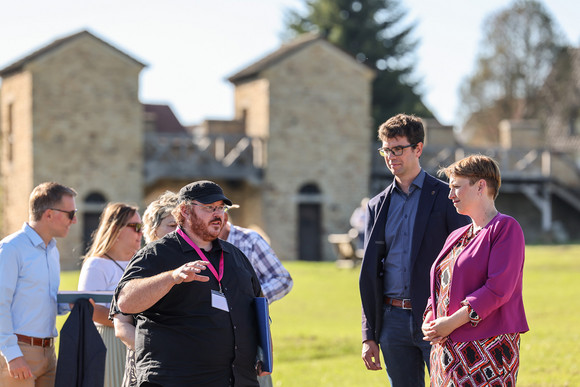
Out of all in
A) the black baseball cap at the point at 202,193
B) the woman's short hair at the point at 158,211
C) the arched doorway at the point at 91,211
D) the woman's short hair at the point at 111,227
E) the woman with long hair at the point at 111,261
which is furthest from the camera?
the arched doorway at the point at 91,211

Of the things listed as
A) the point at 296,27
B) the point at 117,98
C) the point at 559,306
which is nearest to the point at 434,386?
the point at 559,306

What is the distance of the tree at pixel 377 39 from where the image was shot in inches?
1861

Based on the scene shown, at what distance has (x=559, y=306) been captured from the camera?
1611cm

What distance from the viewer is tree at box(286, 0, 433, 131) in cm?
4728

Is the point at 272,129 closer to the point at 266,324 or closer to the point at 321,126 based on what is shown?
the point at 321,126

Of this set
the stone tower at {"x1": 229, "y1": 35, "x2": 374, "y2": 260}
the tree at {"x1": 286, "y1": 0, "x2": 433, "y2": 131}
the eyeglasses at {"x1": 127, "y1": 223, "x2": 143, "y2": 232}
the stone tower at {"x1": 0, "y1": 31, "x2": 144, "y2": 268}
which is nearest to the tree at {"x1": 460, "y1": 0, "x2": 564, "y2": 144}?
the tree at {"x1": 286, "y1": 0, "x2": 433, "y2": 131}

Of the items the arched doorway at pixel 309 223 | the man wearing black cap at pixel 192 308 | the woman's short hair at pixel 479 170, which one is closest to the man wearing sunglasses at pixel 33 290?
the man wearing black cap at pixel 192 308

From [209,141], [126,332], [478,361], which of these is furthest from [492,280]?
[209,141]

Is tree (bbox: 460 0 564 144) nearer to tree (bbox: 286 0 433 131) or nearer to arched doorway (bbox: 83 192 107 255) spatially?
tree (bbox: 286 0 433 131)

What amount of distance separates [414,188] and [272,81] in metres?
29.7

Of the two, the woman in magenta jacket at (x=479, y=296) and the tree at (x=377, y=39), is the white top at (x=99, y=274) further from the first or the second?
the tree at (x=377, y=39)

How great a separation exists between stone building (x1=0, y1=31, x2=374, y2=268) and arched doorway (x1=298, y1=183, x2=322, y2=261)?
5 centimetres

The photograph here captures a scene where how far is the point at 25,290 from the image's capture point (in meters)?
5.54

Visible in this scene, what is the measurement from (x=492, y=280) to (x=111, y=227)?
9.39 feet
